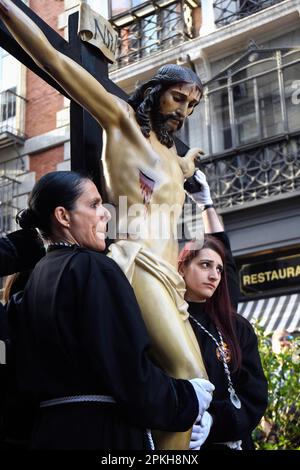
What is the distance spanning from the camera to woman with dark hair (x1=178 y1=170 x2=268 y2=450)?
2.37 meters

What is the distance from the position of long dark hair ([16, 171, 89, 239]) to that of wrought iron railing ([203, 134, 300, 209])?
9117 millimetres

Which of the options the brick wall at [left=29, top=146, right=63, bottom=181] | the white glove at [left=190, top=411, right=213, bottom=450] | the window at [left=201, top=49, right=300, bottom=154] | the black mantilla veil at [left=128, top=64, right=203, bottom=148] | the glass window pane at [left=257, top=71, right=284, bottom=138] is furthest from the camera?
the brick wall at [left=29, top=146, right=63, bottom=181]

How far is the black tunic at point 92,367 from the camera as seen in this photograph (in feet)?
5.55

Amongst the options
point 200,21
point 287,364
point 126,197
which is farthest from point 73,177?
point 200,21

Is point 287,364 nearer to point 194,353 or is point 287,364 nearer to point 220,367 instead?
point 220,367

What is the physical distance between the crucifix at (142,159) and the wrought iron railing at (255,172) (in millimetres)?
8462

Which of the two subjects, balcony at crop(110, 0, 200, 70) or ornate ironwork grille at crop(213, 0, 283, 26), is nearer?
ornate ironwork grille at crop(213, 0, 283, 26)

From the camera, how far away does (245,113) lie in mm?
11906

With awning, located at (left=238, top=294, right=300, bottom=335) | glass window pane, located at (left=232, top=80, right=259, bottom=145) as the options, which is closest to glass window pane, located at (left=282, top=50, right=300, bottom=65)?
glass window pane, located at (left=232, top=80, right=259, bottom=145)

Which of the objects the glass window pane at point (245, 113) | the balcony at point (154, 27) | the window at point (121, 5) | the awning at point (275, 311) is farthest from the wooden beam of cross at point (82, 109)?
the window at point (121, 5)

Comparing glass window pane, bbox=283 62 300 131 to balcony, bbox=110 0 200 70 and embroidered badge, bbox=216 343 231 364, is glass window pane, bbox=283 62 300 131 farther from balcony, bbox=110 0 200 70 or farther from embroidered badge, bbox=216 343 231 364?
embroidered badge, bbox=216 343 231 364

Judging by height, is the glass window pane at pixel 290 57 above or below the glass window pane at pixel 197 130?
above

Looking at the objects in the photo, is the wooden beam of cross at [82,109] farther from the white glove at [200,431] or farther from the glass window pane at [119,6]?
the glass window pane at [119,6]
